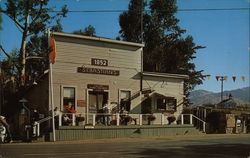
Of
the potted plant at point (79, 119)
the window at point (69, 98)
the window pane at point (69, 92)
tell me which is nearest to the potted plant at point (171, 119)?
the potted plant at point (79, 119)

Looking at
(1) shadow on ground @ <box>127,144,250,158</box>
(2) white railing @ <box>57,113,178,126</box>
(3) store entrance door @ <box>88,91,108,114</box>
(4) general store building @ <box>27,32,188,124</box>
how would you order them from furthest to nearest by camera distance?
(3) store entrance door @ <box>88,91,108,114</box>
(4) general store building @ <box>27,32,188,124</box>
(2) white railing @ <box>57,113,178,126</box>
(1) shadow on ground @ <box>127,144,250,158</box>

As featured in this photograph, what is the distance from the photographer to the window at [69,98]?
22.2 m

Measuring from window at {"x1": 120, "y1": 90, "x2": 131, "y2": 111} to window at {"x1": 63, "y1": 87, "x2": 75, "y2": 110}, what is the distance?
3.70 m

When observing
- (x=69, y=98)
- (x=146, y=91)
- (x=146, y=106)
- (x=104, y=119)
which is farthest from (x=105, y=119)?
(x=146, y=106)

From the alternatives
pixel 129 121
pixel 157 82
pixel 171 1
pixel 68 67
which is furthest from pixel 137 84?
pixel 171 1

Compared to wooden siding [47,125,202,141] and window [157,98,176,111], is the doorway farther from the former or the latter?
wooden siding [47,125,202,141]

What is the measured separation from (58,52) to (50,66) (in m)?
2.06

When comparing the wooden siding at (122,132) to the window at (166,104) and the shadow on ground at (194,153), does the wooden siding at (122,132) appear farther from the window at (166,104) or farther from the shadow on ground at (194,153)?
the shadow on ground at (194,153)

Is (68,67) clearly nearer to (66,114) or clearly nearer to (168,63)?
(66,114)

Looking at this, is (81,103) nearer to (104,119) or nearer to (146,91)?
(104,119)

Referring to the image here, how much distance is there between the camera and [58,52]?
872 inches

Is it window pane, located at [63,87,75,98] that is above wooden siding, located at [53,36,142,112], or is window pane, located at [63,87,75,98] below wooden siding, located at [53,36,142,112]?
below

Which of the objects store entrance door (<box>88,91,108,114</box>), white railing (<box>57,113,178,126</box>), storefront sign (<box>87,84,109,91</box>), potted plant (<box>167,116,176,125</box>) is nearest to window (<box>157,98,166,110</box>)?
white railing (<box>57,113,178,126</box>)

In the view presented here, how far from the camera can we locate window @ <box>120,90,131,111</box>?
80.8 feet
